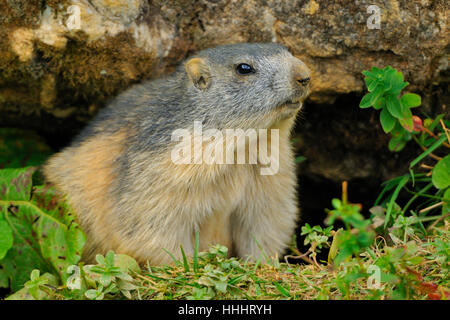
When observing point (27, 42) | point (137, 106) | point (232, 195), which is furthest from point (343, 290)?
point (27, 42)

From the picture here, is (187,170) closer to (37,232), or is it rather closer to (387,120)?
(37,232)

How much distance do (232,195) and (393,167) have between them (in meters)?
2.73

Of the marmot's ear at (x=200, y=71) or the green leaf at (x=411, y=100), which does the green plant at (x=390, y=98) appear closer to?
the green leaf at (x=411, y=100)

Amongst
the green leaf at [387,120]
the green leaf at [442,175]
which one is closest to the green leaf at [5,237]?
the green leaf at [387,120]

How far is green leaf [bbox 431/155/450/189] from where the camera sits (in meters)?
4.94

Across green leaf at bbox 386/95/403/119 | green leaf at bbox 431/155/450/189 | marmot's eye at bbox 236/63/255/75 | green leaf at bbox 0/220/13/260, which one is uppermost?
marmot's eye at bbox 236/63/255/75

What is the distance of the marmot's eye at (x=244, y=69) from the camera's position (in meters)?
4.70

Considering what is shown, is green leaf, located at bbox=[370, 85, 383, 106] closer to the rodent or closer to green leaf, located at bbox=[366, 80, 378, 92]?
green leaf, located at bbox=[366, 80, 378, 92]

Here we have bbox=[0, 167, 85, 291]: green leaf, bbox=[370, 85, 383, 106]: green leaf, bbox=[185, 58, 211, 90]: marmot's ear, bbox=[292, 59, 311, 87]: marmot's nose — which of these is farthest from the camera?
bbox=[0, 167, 85, 291]: green leaf

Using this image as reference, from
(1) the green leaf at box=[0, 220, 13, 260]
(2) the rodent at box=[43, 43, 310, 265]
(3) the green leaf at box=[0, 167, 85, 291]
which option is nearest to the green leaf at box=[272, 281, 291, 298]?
(2) the rodent at box=[43, 43, 310, 265]

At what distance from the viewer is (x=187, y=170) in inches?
187

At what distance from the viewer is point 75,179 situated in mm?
5594

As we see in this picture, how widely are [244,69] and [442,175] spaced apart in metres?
2.12

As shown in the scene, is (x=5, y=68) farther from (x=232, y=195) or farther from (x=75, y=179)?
(x=232, y=195)
